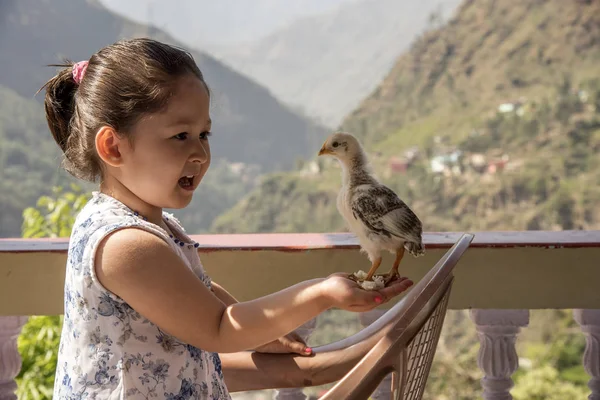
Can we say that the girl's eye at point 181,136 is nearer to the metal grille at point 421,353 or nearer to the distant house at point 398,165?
the metal grille at point 421,353

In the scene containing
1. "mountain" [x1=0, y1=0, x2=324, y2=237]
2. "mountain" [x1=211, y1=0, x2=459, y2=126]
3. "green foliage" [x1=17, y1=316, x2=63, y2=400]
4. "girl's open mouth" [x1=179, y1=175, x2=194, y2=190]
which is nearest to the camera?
"girl's open mouth" [x1=179, y1=175, x2=194, y2=190]

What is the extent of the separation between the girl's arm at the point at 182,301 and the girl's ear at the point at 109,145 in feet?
0.39

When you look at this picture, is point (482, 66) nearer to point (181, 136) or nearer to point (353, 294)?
point (181, 136)

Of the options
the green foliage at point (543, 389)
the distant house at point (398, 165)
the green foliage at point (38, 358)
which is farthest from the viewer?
the distant house at point (398, 165)

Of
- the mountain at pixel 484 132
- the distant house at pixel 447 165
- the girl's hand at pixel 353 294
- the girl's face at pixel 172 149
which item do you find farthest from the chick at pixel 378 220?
the distant house at pixel 447 165

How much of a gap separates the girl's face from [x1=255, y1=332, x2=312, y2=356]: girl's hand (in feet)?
1.02

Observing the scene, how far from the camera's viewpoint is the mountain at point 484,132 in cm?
1852

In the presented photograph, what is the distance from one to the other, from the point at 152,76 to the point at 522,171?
18687 millimetres

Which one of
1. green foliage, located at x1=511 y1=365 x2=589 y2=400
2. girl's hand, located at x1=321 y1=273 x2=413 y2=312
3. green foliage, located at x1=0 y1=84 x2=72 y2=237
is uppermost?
green foliage, located at x1=0 y1=84 x2=72 y2=237

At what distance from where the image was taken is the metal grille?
0.86 m

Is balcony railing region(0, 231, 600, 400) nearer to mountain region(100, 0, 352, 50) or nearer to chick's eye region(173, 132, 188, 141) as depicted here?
chick's eye region(173, 132, 188, 141)

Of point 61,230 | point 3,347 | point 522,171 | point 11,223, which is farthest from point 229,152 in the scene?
point 3,347

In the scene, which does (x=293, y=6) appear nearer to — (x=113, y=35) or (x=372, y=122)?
(x=113, y=35)

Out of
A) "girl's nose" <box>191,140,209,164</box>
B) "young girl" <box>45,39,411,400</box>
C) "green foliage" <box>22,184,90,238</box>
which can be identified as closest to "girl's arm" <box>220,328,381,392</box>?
"young girl" <box>45,39,411,400</box>
